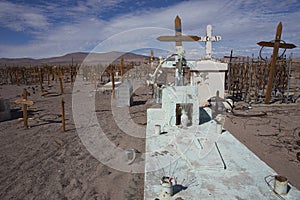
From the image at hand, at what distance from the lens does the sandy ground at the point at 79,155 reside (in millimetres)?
4074

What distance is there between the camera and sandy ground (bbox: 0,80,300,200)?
407 centimetres

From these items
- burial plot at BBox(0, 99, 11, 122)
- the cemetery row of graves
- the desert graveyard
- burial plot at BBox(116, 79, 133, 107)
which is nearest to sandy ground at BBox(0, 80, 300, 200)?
the desert graveyard

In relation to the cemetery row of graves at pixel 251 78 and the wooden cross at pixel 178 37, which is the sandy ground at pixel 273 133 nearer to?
the cemetery row of graves at pixel 251 78

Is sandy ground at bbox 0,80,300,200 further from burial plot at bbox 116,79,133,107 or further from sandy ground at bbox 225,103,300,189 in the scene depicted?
burial plot at bbox 116,79,133,107

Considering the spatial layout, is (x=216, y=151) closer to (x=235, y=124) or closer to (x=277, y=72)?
(x=235, y=124)

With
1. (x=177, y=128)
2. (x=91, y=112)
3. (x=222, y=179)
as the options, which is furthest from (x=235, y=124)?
(x=91, y=112)

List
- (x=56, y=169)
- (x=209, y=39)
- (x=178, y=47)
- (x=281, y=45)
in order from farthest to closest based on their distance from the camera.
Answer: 1. (x=281, y=45)
2. (x=209, y=39)
3. (x=178, y=47)
4. (x=56, y=169)

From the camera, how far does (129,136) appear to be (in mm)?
7031

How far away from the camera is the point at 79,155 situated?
5758 mm

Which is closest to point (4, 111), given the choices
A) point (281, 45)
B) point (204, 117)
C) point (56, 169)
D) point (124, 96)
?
point (124, 96)

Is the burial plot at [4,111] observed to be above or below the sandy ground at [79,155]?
above

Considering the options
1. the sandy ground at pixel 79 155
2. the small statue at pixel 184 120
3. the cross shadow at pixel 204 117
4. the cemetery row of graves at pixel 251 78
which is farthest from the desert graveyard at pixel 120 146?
the cemetery row of graves at pixel 251 78

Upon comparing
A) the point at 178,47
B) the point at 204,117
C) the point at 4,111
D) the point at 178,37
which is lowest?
the point at 4,111

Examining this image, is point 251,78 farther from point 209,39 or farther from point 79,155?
point 79,155
